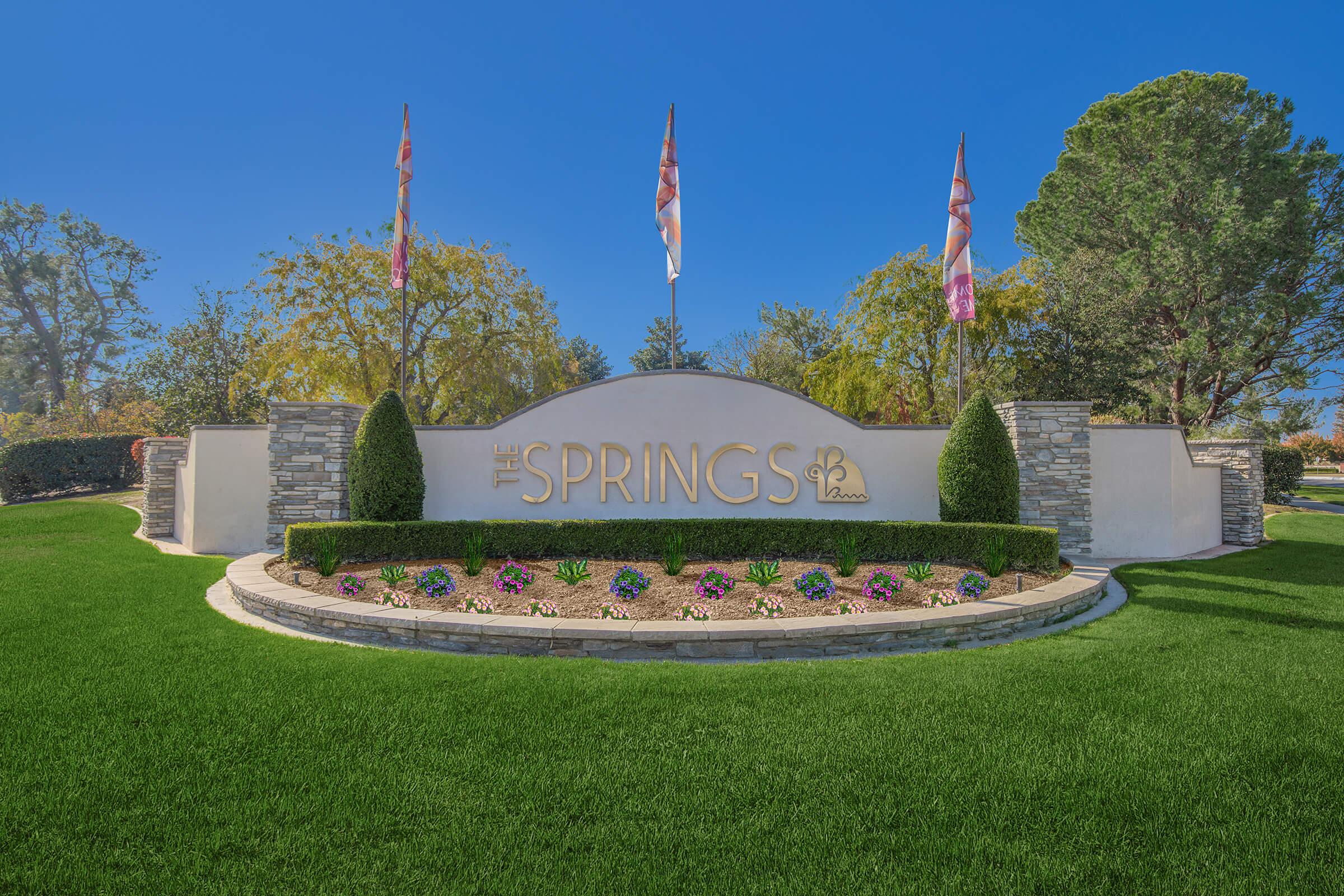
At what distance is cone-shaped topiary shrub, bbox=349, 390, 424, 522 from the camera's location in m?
8.54

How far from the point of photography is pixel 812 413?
941 cm

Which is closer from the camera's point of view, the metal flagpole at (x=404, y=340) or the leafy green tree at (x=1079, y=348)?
the metal flagpole at (x=404, y=340)

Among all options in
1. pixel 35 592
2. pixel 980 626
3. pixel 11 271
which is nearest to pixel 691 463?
pixel 980 626

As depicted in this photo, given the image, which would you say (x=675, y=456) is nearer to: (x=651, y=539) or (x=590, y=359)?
(x=651, y=539)

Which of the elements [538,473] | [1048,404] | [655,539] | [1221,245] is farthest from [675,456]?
[1221,245]

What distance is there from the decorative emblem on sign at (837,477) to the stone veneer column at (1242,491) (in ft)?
24.9

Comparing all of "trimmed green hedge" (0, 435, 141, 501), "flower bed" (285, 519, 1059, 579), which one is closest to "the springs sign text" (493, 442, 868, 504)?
"flower bed" (285, 519, 1059, 579)

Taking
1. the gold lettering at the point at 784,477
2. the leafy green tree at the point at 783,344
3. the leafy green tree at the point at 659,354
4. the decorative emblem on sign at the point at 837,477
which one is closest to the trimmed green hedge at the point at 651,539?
the gold lettering at the point at 784,477

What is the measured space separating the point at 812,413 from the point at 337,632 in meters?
6.83

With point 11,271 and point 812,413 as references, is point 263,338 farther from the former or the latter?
point 11,271

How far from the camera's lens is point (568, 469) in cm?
933

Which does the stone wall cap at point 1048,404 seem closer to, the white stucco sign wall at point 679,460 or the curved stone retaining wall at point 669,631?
the white stucco sign wall at point 679,460

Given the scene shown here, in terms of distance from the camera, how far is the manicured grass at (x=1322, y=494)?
20.6 metres

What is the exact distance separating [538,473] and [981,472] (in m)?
6.35
